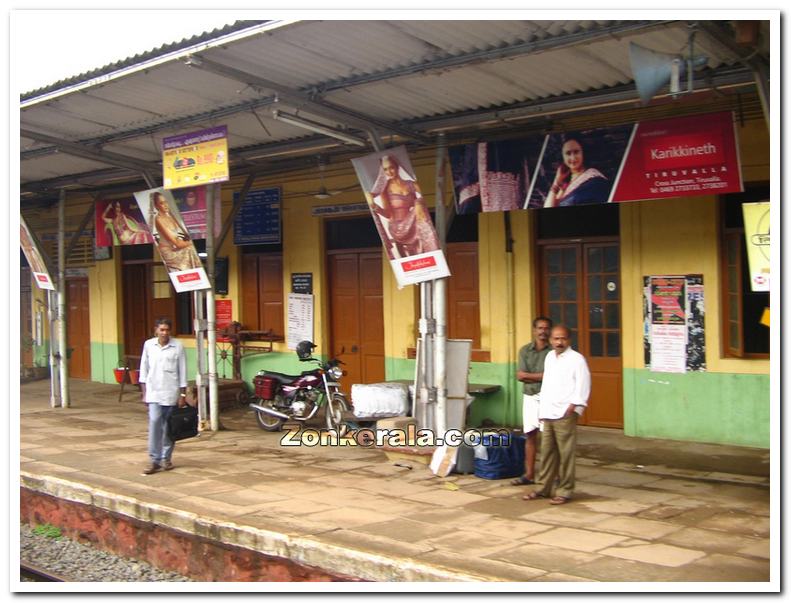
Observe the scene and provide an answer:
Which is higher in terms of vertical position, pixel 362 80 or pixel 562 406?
pixel 362 80

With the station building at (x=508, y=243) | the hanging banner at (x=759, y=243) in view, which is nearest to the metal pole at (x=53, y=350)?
the station building at (x=508, y=243)

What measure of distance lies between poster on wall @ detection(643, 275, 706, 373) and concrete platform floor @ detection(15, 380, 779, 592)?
94 centimetres

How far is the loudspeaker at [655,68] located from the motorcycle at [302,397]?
5.92 meters

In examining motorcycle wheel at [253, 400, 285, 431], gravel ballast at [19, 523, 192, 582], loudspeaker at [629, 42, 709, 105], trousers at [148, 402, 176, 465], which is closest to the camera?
loudspeaker at [629, 42, 709, 105]

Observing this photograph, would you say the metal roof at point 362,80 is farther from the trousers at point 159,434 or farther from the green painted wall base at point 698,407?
the trousers at point 159,434

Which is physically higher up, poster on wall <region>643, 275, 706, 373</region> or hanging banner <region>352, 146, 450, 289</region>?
hanging banner <region>352, 146, 450, 289</region>

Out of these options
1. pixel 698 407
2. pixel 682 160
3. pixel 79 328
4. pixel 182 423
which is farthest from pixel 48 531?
pixel 79 328

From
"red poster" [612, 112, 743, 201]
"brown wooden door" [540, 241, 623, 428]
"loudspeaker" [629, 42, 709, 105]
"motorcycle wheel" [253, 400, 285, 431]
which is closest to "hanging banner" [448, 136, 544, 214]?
"red poster" [612, 112, 743, 201]

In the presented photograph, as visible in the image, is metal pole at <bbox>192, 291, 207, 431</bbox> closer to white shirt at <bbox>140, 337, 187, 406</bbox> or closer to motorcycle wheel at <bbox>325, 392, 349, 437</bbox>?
motorcycle wheel at <bbox>325, 392, 349, 437</bbox>

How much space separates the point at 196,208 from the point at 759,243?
7.86m

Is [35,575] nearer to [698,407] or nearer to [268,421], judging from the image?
[268,421]

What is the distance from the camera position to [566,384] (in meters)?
7.54

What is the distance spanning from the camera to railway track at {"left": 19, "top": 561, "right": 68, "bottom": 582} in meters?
7.48
